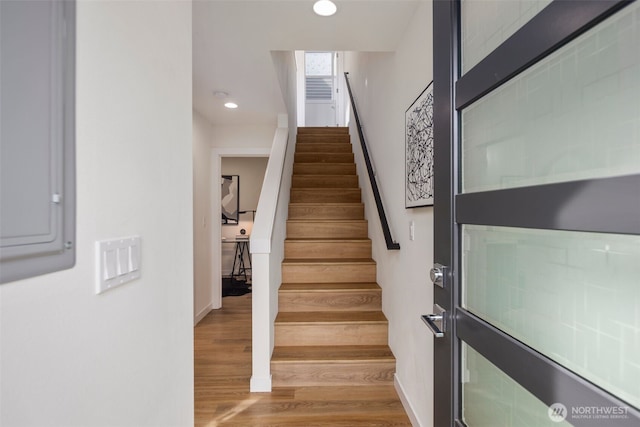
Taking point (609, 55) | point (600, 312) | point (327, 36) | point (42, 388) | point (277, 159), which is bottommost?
point (42, 388)

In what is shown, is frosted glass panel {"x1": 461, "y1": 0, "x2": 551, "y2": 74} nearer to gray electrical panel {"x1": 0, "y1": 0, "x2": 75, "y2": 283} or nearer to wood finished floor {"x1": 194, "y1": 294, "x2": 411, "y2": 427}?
gray electrical panel {"x1": 0, "y1": 0, "x2": 75, "y2": 283}

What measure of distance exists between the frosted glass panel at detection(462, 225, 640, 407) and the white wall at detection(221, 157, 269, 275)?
222 inches

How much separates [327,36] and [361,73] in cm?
186

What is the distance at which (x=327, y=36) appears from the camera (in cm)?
195

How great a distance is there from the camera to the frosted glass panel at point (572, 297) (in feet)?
1.56

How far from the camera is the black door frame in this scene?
47cm

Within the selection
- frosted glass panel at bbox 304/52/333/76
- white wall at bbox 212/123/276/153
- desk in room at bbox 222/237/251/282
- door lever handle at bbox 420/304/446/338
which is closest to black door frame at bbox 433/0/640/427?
door lever handle at bbox 420/304/446/338

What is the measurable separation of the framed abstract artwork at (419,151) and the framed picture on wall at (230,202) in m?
4.69

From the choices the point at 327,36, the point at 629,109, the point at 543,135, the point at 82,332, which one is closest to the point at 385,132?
the point at 327,36

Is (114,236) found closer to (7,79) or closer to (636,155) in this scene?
(7,79)

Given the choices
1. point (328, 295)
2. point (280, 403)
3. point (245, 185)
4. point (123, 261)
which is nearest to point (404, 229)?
point (328, 295)

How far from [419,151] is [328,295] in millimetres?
1460

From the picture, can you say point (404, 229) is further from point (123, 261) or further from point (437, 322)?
point (123, 261)

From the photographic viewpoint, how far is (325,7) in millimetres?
1637
